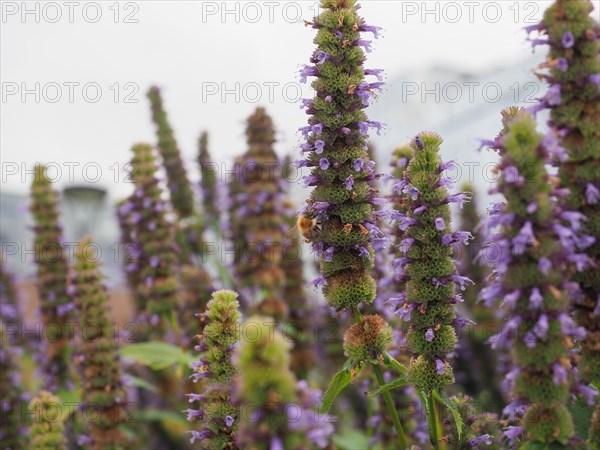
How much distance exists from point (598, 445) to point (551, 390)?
1.31 feet


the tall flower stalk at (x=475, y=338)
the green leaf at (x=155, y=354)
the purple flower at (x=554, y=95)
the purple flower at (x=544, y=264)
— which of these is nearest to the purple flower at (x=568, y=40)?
the purple flower at (x=554, y=95)

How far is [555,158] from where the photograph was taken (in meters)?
3.13

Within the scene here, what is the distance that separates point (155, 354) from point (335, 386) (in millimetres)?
3371

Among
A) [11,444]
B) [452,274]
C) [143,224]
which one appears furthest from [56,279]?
[452,274]

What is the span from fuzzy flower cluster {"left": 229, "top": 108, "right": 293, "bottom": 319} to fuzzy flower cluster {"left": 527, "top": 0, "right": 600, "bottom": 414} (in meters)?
5.29

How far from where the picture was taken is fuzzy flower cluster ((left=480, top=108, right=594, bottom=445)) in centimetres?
290

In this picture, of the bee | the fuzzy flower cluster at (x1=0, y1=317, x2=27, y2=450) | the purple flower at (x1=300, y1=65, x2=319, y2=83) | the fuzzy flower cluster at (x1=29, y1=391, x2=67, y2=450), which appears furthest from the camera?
the fuzzy flower cluster at (x1=0, y1=317, x2=27, y2=450)

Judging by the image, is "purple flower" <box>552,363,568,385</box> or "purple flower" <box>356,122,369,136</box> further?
"purple flower" <box>356,122,369,136</box>

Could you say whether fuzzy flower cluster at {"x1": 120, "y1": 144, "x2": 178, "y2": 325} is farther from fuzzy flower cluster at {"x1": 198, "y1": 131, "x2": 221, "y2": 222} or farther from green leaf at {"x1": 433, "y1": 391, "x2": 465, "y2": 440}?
green leaf at {"x1": 433, "y1": 391, "x2": 465, "y2": 440}

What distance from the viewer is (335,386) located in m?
4.11

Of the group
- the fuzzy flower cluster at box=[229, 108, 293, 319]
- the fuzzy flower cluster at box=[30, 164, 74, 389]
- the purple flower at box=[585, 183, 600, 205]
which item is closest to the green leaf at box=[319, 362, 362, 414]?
the purple flower at box=[585, 183, 600, 205]

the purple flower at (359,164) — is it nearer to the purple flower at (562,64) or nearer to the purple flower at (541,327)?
the purple flower at (562,64)

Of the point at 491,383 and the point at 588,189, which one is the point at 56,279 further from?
the point at 588,189

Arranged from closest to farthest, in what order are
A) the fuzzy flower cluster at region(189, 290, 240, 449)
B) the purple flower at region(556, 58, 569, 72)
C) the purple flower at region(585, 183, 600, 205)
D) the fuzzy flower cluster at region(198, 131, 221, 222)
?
the purple flower at region(585, 183, 600, 205)
the purple flower at region(556, 58, 569, 72)
the fuzzy flower cluster at region(189, 290, 240, 449)
the fuzzy flower cluster at region(198, 131, 221, 222)
